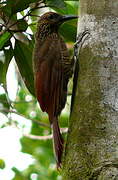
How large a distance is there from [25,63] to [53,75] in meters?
0.33

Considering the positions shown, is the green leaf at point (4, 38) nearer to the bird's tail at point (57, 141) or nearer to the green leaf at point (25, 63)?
the green leaf at point (25, 63)

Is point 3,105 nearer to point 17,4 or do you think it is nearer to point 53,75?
point 53,75

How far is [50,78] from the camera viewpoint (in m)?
2.80

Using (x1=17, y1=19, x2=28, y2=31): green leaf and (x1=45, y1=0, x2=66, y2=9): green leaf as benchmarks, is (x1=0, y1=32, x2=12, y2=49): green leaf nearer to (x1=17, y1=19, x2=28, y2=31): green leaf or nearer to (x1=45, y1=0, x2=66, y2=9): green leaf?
(x1=17, y1=19, x2=28, y2=31): green leaf

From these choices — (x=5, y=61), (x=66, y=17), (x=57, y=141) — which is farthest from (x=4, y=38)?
(x=57, y=141)

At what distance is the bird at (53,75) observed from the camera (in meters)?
2.74

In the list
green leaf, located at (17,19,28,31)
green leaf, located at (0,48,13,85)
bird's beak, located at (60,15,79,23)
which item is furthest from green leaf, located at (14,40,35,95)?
bird's beak, located at (60,15,79,23)

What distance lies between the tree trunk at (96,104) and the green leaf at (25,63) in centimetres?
76

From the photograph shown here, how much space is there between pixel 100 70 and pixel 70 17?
43.7 inches

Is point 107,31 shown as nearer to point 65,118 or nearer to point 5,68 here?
point 5,68

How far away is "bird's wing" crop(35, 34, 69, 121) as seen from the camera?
2756 millimetres

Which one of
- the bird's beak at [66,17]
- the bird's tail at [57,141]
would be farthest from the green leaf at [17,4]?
the bird's tail at [57,141]

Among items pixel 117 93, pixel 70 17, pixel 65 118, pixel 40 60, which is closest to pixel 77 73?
pixel 117 93

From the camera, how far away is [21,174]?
4.61m
